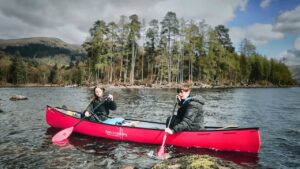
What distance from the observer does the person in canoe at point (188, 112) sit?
945 cm

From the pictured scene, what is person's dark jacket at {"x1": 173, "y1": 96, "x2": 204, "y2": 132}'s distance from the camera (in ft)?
30.9

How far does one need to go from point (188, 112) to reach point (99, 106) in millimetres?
4933

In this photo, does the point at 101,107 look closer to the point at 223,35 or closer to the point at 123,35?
the point at 123,35

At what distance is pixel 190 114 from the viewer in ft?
31.3

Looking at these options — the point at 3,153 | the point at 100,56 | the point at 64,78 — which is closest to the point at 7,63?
the point at 64,78

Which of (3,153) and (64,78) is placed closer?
(3,153)

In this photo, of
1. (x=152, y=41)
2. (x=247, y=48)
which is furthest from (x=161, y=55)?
(x=247, y=48)

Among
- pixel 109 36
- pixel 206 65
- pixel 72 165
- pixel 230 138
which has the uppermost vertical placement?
pixel 109 36

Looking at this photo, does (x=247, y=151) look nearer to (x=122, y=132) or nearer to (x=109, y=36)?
(x=122, y=132)

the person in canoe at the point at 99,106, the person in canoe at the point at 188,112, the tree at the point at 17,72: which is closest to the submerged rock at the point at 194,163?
the person in canoe at the point at 188,112

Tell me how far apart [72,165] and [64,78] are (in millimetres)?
90825

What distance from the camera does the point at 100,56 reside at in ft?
198

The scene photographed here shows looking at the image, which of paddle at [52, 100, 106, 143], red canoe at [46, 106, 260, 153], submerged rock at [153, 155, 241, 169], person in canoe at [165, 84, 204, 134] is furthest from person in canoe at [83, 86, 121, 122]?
submerged rock at [153, 155, 241, 169]

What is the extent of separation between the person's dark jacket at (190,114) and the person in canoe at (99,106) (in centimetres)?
377
